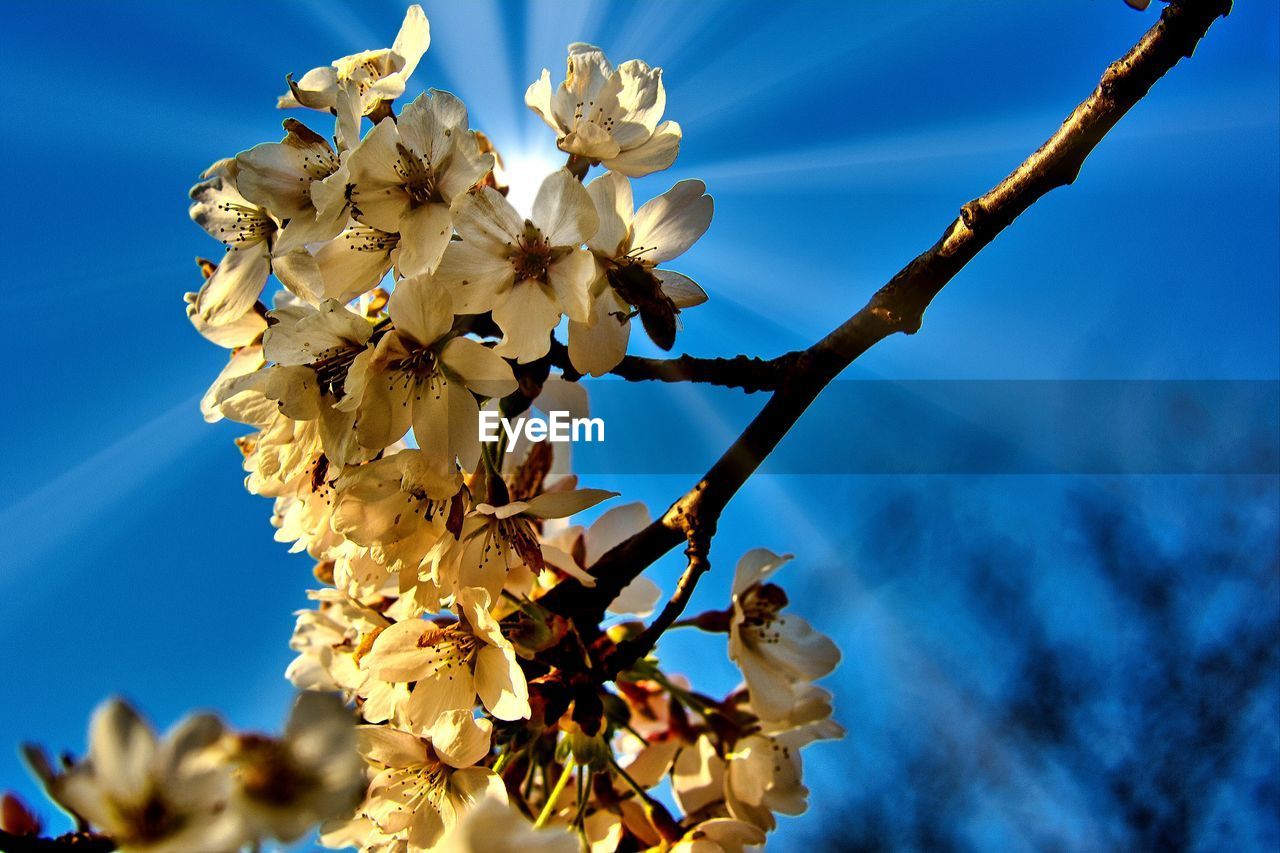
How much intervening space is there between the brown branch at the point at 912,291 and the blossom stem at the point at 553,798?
0.69 feet

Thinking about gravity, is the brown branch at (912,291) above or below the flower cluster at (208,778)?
above

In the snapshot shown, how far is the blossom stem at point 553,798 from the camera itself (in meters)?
1.20

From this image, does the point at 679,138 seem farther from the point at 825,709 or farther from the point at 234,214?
the point at 825,709

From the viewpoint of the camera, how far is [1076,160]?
101cm

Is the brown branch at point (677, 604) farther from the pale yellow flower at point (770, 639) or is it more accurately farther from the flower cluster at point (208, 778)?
the flower cluster at point (208, 778)

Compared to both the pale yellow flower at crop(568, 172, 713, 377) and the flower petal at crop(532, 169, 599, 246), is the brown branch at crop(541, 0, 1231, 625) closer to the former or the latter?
the pale yellow flower at crop(568, 172, 713, 377)

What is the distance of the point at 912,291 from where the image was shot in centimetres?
112

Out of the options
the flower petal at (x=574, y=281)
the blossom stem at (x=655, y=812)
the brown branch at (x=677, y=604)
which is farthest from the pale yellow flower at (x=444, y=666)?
the flower petal at (x=574, y=281)

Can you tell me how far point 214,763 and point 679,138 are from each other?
89 cm

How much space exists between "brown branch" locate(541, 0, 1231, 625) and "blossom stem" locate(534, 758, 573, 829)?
21 cm

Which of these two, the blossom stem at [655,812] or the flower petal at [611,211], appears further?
the blossom stem at [655,812]

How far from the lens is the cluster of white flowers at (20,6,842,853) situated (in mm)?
1026

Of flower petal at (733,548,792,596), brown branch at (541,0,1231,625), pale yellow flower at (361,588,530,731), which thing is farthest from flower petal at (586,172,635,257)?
flower petal at (733,548,792,596)

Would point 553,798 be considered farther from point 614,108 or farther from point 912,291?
point 614,108
